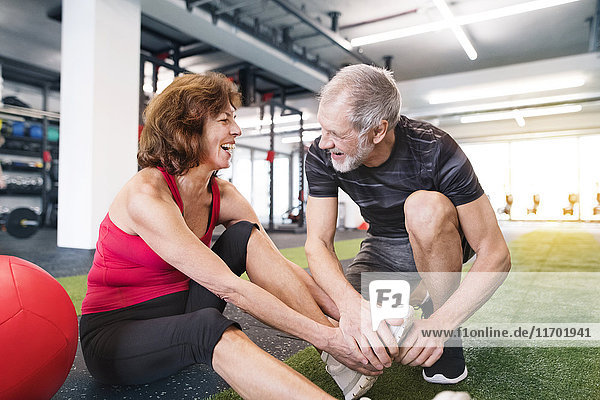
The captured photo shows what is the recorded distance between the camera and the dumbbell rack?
636 cm

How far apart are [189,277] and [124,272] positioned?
5.9 inches

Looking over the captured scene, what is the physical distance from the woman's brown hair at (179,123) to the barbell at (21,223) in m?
4.13

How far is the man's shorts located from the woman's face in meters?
0.55

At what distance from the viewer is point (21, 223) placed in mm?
4406

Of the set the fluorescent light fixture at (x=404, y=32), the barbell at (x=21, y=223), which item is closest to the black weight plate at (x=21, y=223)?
the barbell at (x=21, y=223)

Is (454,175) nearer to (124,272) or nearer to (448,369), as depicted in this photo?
(448,369)

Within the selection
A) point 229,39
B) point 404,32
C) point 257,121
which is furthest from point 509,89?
point 257,121

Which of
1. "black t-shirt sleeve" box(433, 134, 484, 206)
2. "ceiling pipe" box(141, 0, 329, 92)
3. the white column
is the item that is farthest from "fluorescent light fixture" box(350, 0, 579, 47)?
"black t-shirt sleeve" box(433, 134, 484, 206)

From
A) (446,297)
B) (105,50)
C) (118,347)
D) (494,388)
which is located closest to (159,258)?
(118,347)

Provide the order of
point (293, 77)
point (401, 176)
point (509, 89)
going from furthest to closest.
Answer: point (509, 89)
point (293, 77)
point (401, 176)

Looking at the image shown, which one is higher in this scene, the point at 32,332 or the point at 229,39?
the point at 229,39

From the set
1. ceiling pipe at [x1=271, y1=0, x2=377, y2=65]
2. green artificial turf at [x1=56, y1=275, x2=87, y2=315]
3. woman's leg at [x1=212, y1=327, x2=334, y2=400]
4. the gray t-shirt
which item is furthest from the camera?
ceiling pipe at [x1=271, y1=0, x2=377, y2=65]

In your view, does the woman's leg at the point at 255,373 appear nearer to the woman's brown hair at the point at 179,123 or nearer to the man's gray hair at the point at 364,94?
the woman's brown hair at the point at 179,123

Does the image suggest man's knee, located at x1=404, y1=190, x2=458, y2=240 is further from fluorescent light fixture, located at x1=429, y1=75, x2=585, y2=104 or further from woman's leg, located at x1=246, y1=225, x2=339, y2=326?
fluorescent light fixture, located at x1=429, y1=75, x2=585, y2=104
